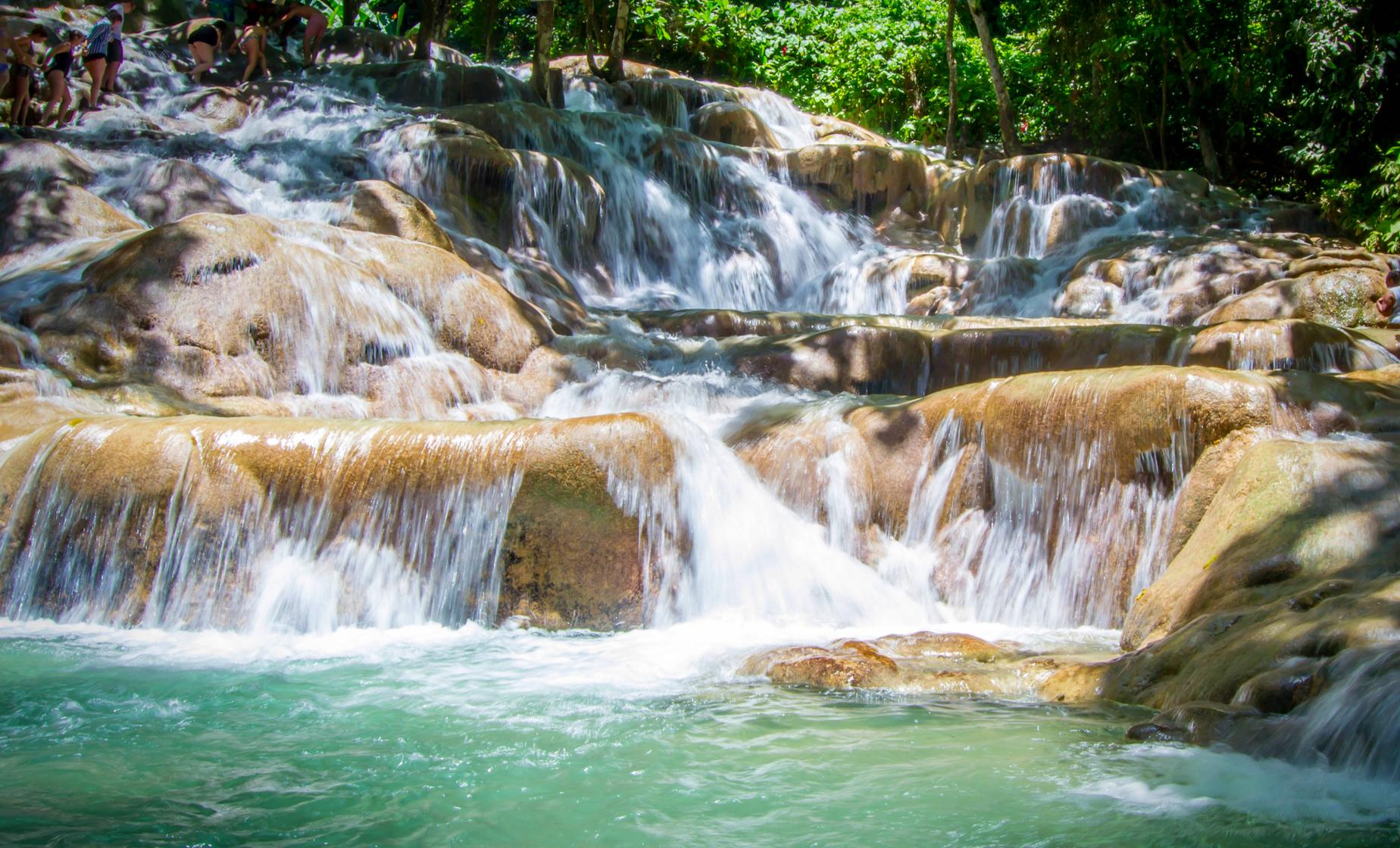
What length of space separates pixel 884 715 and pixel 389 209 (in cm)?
817

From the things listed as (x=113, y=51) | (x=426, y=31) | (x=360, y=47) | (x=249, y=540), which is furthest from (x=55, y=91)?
(x=249, y=540)

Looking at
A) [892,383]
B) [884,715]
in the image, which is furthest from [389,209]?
[884,715]

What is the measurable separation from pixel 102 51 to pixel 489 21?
1189cm

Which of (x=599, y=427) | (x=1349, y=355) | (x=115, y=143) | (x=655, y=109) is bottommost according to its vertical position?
(x=599, y=427)

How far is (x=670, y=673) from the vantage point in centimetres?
501

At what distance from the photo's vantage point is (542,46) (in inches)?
656

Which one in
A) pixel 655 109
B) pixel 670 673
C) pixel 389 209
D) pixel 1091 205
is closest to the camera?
pixel 670 673

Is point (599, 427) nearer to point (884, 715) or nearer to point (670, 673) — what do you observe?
point (670, 673)

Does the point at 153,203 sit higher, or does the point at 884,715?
the point at 153,203

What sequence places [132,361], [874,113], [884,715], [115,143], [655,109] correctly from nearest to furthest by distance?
[884,715] < [132,361] < [115,143] < [655,109] < [874,113]

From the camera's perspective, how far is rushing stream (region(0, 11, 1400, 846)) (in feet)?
10.5

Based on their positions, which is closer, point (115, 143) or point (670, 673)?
point (670, 673)

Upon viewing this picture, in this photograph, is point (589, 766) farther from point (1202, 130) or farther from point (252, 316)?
point (1202, 130)

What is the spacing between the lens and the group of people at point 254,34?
1753 centimetres
